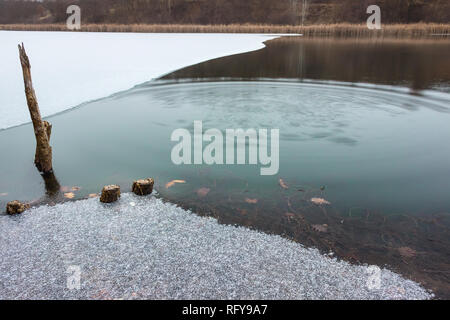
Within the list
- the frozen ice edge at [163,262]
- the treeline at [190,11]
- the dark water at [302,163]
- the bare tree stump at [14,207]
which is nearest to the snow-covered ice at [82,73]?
the dark water at [302,163]

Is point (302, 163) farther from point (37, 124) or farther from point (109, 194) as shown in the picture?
point (37, 124)

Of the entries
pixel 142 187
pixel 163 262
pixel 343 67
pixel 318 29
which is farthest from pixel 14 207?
pixel 318 29

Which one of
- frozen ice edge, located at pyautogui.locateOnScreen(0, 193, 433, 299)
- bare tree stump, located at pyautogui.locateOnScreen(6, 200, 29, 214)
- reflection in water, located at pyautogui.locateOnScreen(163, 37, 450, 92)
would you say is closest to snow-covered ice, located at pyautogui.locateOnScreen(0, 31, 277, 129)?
reflection in water, located at pyautogui.locateOnScreen(163, 37, 450, 92)

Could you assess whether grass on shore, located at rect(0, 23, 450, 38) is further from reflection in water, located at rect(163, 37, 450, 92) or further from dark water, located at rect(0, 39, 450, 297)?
dark water, located at rect(0, 39, 450, 297)

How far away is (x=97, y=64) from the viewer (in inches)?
604

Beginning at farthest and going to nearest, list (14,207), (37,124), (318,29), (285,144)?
(318,29)
(285,144)
(37,124)
(14,207)

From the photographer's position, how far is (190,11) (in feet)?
234

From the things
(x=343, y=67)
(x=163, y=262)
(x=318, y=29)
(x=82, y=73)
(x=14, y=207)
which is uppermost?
(x=318, y=29)

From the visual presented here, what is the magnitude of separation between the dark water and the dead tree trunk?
0.18 m

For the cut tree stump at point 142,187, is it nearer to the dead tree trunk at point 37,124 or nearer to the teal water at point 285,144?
the teal water at point 285,144

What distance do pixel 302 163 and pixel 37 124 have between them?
423cm

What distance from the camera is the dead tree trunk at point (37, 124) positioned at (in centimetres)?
496

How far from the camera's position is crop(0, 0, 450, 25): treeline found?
64750 mm
